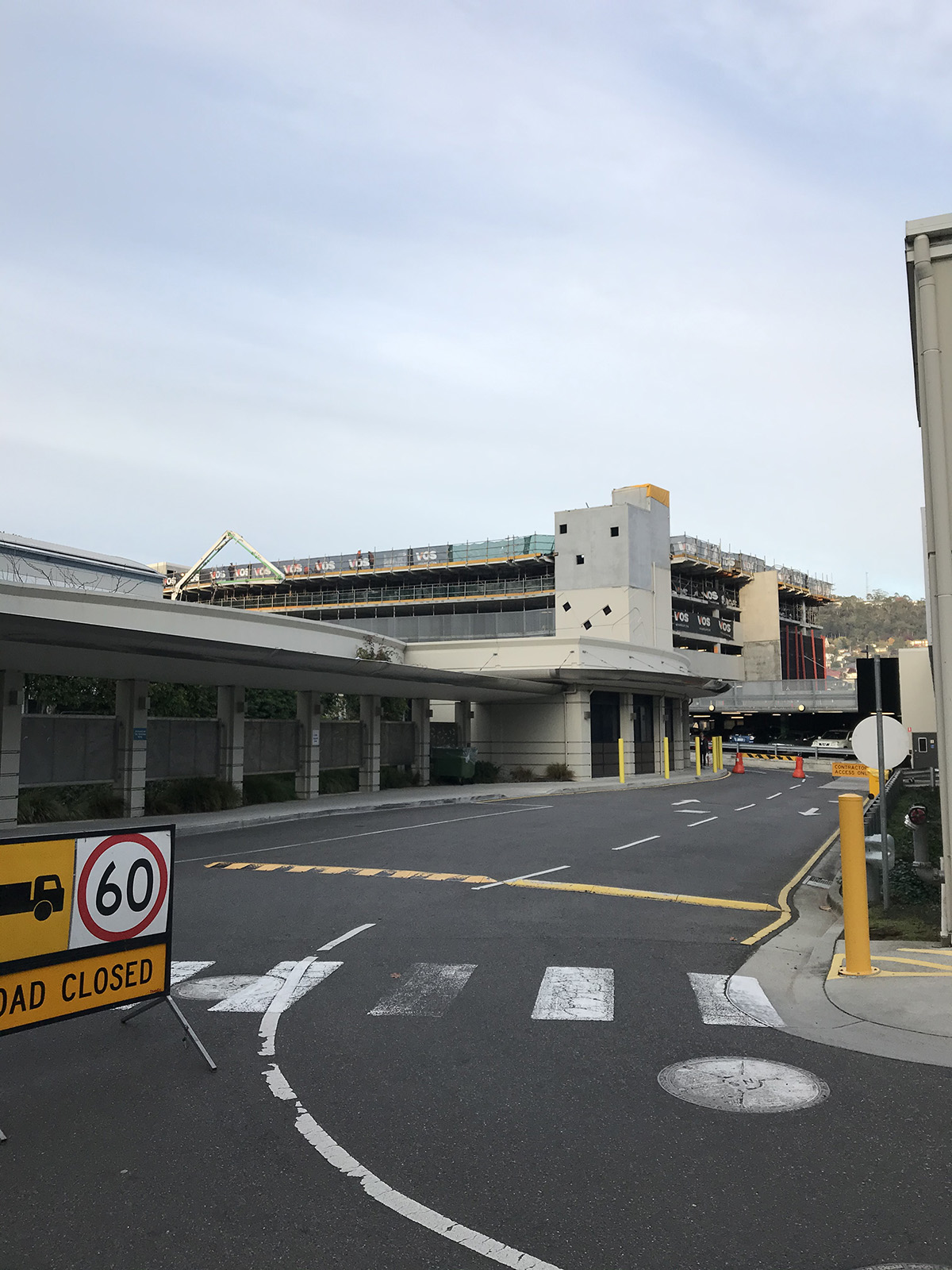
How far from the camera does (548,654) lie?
42531 mm

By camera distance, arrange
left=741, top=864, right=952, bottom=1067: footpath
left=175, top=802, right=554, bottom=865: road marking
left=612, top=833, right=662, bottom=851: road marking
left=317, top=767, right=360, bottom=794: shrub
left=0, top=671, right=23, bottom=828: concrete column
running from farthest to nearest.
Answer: left=317, top=767, right=360, bottom=794: shrub, left=0, top=671, right=23, bottom=828: concrete column, left=612, top=833, right=662, bottom=851: road marking, left=175, top=802, right=554, bottom=865: road marking, left=741, top=864, right=952, bottom=1067: footpath

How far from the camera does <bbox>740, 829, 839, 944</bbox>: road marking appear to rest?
1077 cm

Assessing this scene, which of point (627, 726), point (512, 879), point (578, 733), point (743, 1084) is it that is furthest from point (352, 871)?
point (627, 726)

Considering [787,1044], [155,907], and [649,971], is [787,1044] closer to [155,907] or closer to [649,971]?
[649,971]

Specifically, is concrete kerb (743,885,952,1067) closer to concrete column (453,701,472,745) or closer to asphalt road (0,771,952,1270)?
asphalt road (0,771,952,1270)

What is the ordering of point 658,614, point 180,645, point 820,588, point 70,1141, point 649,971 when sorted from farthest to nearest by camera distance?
point 820,588 < point 658,614 < point 180,645 < point 649,971 < point 70,1141

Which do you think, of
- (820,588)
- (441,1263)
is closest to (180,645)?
(441,1263)

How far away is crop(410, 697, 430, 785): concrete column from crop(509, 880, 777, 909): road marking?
23.5 metres

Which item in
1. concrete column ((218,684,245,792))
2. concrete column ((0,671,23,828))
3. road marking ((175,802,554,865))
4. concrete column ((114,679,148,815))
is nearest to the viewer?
road marking ((175,802,554,865))

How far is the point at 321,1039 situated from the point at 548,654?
35896 millimetres

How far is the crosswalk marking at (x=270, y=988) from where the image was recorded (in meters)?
7.82

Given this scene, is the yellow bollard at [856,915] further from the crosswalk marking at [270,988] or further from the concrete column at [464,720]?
the concrete column at [464,720]

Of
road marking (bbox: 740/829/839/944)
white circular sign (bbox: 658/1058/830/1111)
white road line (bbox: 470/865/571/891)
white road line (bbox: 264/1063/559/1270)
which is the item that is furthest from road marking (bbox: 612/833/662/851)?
white road line (bbox: 264/1063/559/1270)

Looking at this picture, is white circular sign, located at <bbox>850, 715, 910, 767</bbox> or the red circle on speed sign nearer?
the red circle on speed sign
